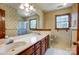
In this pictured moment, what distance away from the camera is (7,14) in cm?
134

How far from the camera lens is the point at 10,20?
1368 millimetres

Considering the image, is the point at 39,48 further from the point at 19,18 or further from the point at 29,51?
the point at 19,18

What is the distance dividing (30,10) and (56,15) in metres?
0.40

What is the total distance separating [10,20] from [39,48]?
0.55 metres

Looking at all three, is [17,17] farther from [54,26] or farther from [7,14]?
[54,26]

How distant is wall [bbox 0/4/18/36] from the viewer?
131cm

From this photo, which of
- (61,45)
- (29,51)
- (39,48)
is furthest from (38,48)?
(61,45)

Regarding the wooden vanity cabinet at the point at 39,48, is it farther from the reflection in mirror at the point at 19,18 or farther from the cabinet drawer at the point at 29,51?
the reflection in mirror at the point at 19,18

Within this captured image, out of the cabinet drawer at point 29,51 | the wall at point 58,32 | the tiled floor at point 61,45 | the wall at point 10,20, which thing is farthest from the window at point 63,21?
the wall at point 10,20

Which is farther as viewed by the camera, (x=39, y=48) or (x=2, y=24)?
(x=39, y=48)

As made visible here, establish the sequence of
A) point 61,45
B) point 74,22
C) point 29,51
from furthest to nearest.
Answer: point 61,45, point 74,22, point 29,51

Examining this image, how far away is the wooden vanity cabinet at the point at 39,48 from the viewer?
1221 millimetres

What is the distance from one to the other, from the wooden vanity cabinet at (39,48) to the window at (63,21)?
25 centimetres
